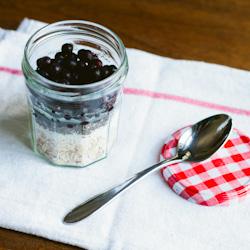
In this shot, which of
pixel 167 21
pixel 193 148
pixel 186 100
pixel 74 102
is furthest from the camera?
pixel 167 21

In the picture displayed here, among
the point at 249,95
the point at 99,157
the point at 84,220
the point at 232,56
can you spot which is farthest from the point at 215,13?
the point at 84,220

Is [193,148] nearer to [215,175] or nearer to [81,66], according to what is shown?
[215,175]

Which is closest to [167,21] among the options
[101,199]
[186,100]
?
[186,100]

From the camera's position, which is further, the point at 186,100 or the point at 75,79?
the point at 186,100

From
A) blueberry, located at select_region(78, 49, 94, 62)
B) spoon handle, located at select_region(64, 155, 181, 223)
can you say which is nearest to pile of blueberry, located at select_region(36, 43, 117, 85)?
blueberry, located at select_region(78, 49, 94, 62)

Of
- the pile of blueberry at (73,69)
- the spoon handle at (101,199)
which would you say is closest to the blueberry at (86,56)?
the pile of blueberry at (73,69)

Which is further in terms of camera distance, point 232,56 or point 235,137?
point 232,56

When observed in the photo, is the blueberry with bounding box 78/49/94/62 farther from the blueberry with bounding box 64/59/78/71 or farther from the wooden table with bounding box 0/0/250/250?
the wooden table with bounding box 0/0/250/250

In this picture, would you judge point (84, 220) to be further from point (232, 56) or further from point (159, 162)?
point (232, 56)
